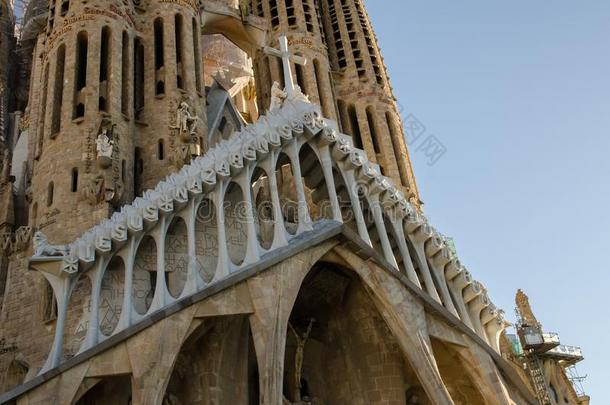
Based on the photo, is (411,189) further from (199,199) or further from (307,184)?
(199,199)

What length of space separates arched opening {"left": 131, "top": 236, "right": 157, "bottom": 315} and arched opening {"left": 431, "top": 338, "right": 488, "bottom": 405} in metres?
6.12

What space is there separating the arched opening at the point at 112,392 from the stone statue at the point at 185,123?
7243mm

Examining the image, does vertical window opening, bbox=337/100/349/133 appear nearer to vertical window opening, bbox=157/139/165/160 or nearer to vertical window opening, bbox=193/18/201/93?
vertical window opening, bbox=193/18/201/93

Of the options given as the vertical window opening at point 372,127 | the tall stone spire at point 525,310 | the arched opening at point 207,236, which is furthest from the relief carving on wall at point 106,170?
the tall stone spire at point 525,310

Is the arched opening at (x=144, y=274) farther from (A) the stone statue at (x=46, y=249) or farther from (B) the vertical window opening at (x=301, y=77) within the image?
(B) the vertical window opening at (x=301, y=77)

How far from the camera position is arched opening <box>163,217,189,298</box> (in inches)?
556

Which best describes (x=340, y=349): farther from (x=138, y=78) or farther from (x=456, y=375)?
(x=138, y=78)

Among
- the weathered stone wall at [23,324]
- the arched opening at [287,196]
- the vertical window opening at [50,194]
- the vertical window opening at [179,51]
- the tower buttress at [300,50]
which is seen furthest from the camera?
the tower buttress at [300,50]

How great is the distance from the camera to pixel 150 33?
20547 millimetres

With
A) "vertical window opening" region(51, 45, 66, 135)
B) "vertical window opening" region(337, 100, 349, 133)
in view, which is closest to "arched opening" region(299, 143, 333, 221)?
"vertical window opening" region(51, 45, 66, 135)

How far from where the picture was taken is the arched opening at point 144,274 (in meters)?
13.7

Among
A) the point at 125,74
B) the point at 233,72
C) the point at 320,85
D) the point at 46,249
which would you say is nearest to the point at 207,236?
the point at 46,249

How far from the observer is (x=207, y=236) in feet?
48.7

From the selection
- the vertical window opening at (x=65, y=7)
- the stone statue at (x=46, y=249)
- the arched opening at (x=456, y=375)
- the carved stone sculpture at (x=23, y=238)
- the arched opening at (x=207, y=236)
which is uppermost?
the vertical window opening at (x=65, y=7)
